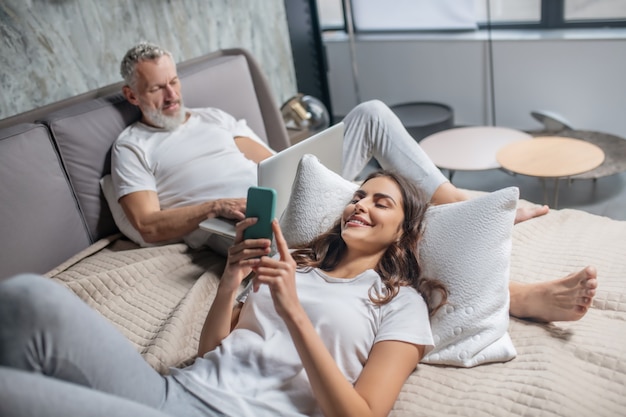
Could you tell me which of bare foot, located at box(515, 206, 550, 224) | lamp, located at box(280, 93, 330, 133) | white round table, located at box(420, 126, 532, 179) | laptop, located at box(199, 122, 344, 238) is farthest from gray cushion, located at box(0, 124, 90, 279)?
white round table, located at box(420, 126, 532, 179)

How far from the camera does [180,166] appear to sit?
2014 millimetres

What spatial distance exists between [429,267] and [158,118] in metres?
1.17

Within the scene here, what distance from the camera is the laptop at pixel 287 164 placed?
60.9 inches

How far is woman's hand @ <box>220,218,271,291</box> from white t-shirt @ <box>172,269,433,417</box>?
89 millimetres

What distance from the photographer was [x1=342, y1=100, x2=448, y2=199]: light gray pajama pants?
1837 millimetres

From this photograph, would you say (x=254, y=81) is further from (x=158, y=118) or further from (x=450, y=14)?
(x=450, y=14)

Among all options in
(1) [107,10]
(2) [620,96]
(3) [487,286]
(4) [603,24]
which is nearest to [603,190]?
(2) [620,96]

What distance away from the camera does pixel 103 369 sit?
0.97 metres

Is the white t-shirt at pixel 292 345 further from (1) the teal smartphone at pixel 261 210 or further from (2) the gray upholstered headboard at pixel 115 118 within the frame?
(2) the gray upholstered headboard at pixel 115 118

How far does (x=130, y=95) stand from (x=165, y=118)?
16 cm

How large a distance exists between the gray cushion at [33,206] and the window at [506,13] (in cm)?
238

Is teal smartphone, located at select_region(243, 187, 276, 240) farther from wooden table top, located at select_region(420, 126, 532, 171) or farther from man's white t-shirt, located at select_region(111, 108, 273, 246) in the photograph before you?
wooden table top, located at select_region(420, 126, 532, 171)

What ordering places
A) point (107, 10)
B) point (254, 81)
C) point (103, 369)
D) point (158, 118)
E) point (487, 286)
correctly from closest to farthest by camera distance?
1. point (103, 369)
2. point (487, 286)
3. point (158, 118)
4. point (107, 10)
5. point (254, 81)

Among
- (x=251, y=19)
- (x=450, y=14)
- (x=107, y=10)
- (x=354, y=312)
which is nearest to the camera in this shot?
(x=354, y=312)
